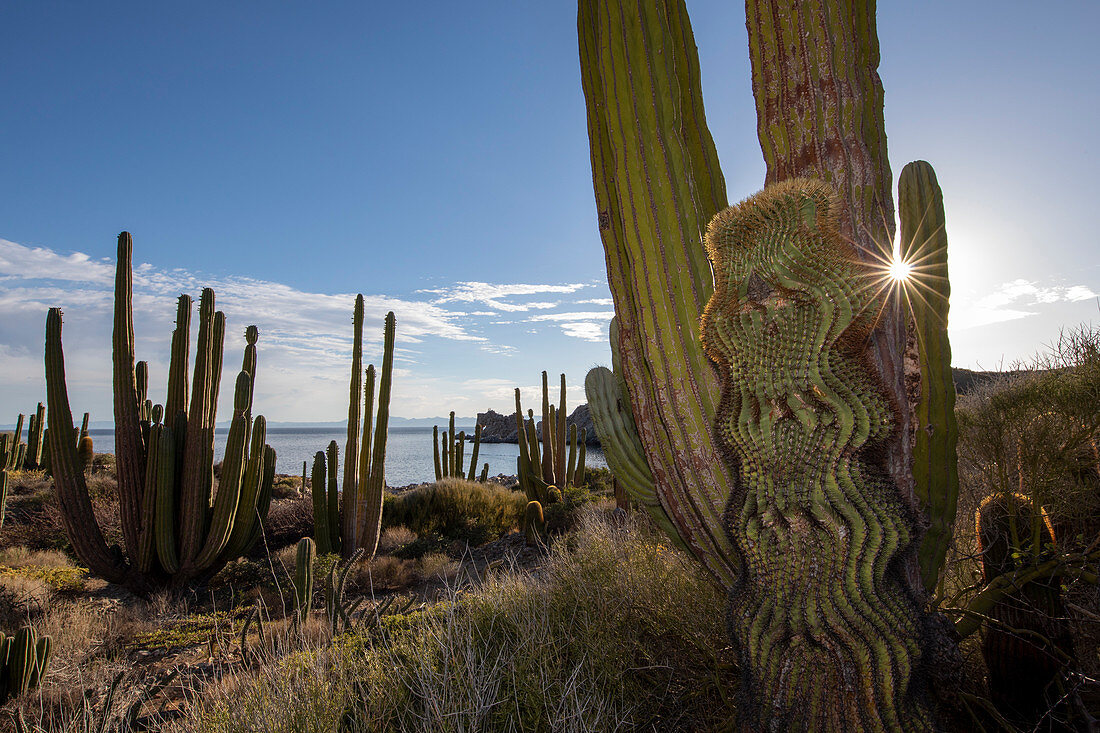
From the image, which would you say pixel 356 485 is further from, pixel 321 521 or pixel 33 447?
pixel 33 447

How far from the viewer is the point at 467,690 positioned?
278cm

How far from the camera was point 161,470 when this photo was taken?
254 inches

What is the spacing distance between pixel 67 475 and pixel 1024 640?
9.11 metres

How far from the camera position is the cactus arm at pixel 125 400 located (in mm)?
6559

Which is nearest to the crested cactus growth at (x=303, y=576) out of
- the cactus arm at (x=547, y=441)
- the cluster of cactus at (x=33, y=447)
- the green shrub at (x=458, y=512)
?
the green shrub at (x=458, y=512)

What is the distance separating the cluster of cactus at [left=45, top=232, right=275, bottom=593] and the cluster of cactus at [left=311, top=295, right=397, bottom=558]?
3.52 ft

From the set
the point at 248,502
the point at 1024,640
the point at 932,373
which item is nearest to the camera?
the point at 932,373

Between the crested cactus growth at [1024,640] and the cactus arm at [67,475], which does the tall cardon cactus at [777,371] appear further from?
the cactus arm at [67,475]

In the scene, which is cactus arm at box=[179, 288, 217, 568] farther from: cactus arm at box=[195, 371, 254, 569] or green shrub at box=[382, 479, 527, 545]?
green shrub at box=[382, 479, 527, 545]

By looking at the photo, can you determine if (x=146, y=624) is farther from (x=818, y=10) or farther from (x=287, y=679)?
(x=818, y=10)

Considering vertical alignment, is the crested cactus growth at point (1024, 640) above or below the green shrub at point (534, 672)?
above

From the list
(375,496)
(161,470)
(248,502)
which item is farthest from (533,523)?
(161,470)

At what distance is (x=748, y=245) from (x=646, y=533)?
480 centimetres

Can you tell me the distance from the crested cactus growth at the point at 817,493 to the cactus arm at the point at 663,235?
0.51 m
